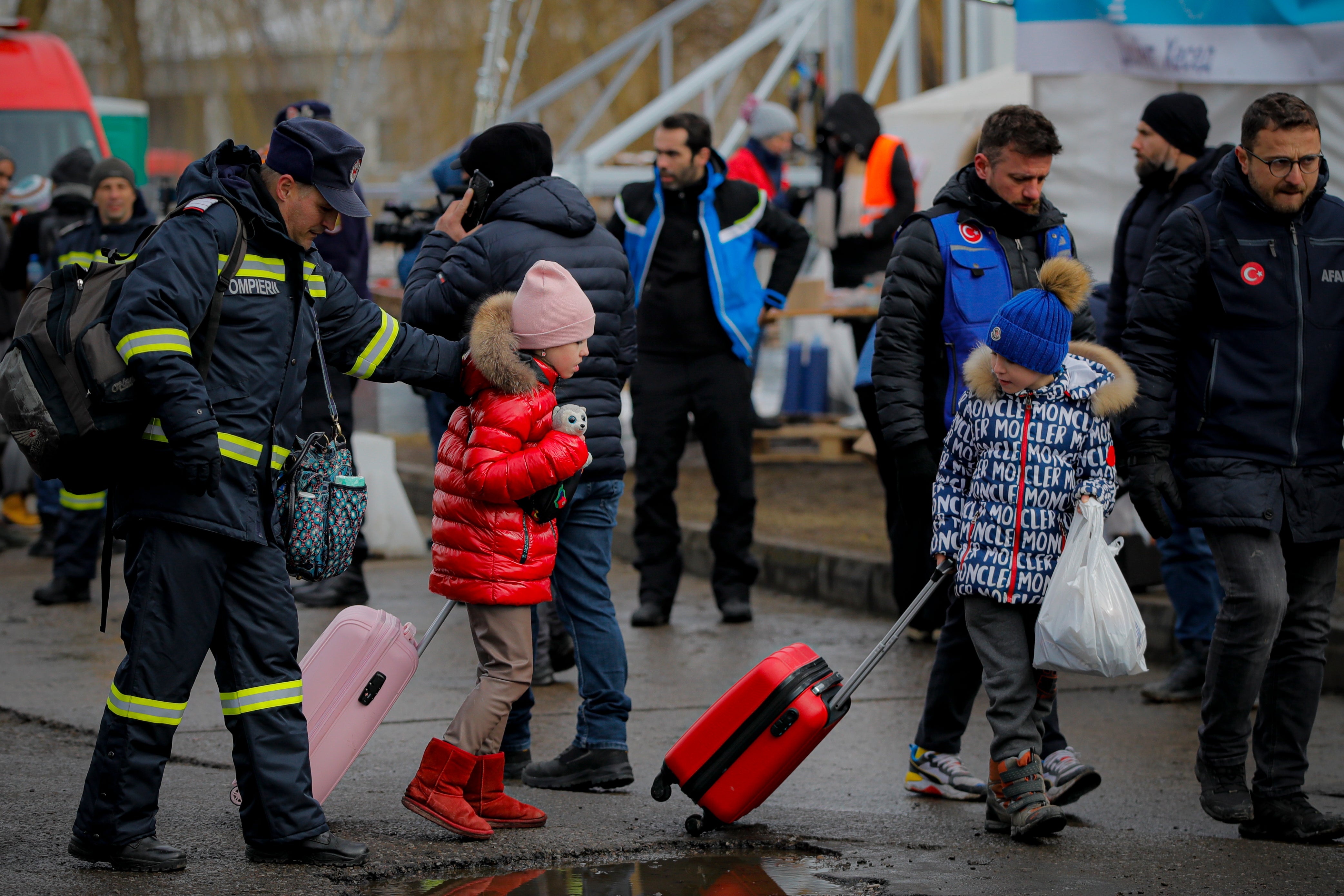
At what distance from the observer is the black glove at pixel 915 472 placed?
509 centimetres

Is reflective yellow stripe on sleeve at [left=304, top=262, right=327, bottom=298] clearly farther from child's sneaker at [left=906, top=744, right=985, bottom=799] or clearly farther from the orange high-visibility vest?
the orange high-visibility vest

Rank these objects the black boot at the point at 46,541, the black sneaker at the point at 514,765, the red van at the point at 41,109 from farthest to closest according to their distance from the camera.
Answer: the red van at the point at 41,109, the black boot at the point at 46,541, the black sneaker at the point at 514,765

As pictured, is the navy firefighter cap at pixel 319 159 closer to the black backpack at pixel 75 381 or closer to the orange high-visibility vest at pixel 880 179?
the black backpack at pixel 75 381

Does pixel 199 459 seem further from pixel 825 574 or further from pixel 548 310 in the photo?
pixel 825 574

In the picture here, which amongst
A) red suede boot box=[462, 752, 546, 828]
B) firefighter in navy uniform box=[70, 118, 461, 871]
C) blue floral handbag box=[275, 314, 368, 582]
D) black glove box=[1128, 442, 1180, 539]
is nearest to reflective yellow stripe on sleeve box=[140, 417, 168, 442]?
firefighter in navy uniform box=[70, 118, 461, 871]

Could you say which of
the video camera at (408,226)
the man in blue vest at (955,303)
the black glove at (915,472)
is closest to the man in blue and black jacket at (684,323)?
the video camera at (408,226)

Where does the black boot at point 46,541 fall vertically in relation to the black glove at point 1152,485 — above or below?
below

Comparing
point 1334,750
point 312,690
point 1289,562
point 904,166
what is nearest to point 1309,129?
point 1289,562

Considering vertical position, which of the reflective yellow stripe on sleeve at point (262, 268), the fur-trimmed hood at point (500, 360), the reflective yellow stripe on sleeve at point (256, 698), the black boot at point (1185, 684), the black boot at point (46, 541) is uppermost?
the reflective yellow stripe on sleeve at point (262, 268)

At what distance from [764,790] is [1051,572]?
3.29 ft

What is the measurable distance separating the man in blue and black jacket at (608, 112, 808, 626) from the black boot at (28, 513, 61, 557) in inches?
156

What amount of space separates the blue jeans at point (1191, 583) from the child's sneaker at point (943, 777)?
1.82m

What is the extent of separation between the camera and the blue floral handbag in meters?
4.16

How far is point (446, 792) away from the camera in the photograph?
14.5ft
